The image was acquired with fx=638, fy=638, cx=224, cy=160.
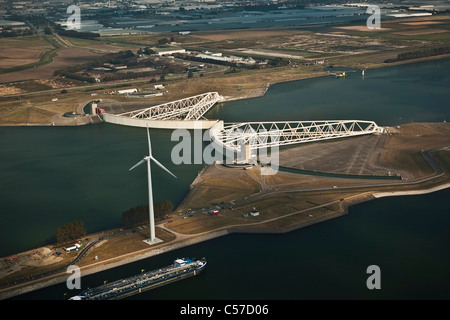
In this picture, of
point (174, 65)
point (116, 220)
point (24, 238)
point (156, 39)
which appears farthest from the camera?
point (156, 39)

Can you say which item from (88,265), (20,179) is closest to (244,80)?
(20,179)

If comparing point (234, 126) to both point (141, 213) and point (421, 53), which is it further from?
point (421, 53)

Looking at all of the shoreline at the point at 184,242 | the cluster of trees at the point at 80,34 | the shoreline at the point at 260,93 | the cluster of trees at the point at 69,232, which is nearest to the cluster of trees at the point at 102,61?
the shoreline at the point at 260,93

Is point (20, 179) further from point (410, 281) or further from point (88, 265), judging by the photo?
point (410, 281)

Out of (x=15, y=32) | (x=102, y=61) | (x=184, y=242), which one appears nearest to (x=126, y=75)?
(x=102, y=61)

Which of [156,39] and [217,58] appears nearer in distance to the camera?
[217,58]

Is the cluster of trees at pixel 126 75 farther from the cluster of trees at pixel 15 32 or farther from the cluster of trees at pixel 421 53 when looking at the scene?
the cluster of trees at pixel 15 32
